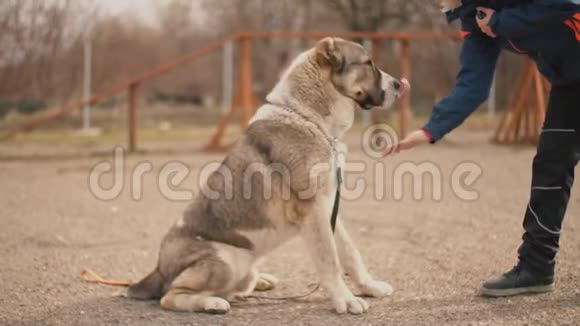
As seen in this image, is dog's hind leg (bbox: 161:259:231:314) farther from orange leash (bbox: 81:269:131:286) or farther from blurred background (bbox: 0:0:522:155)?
blurred background (bbox: 0:0:522:155)

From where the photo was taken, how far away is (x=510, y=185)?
8.69 m

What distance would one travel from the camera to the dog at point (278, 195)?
3.97 metres

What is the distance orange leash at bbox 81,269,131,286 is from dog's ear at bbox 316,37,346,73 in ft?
6.69

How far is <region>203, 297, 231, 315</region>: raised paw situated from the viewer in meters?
3.94

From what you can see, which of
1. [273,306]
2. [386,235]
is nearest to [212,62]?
[386,235]

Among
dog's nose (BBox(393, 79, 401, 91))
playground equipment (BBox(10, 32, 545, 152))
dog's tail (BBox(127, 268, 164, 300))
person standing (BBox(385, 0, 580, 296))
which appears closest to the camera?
person standing (BBox(385, 0, 580, 296))

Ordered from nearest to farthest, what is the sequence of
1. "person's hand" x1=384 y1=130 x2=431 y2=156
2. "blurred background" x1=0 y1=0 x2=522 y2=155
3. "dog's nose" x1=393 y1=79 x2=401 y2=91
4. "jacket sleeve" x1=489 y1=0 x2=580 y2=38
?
1. "jacket sleeve" x1=489 y1=0 x2=580 y2=38
2. "person's hand" x1=384 y1=130 x2=431 y2=156
3. "dog's nose" x1=393 y1=79 x2=401 y2=91
4. "blurred background" x1=0 y1=0 x2=522 y2=155

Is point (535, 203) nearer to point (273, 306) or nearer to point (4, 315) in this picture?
point (273, 306)

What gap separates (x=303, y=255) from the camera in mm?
5727

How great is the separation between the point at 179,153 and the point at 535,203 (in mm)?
9355

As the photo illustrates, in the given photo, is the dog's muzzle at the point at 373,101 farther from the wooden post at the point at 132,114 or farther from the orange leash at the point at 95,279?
the wooden post at the point at 132,114

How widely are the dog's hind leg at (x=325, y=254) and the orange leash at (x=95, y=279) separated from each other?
58.1 inches

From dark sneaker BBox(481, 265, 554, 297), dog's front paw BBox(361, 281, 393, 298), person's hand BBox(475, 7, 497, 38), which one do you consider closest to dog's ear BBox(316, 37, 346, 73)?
person's hand BBox(475, 7, 497, 38)

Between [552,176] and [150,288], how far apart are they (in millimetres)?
2521
